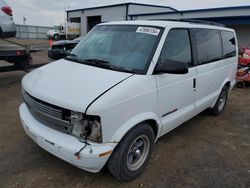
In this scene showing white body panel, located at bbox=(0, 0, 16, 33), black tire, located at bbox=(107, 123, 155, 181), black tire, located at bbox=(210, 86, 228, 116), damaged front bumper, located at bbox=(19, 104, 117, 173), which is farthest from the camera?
white body panel, located at bbox=(0, 0, 16, 33)

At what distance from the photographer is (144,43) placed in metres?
2.98

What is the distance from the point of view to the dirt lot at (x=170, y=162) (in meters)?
2.82

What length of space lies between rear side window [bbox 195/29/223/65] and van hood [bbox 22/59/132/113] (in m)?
1.78

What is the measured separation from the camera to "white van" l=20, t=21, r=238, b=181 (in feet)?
7.50

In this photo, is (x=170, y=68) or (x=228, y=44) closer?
(x=170, y=68)

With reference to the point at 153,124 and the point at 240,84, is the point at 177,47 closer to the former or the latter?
the point at 153,124

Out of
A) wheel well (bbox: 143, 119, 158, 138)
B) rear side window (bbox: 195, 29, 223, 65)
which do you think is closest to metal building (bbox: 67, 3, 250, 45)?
rear side window (bbox: 195, 29, 223, 65)

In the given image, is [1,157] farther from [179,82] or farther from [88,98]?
[179,82]

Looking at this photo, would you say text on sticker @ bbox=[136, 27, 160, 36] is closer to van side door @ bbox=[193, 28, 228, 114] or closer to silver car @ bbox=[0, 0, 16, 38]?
van side door @ bbox=[193, 28, 228, 114]

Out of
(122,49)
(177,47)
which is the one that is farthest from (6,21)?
(177,47)

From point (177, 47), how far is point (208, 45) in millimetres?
1109

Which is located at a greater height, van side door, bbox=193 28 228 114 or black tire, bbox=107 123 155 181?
van side door, bbox=193 28 228 114

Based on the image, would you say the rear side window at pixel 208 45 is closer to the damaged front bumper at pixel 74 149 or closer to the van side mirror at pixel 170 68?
the van side mirror at pixel 170 68

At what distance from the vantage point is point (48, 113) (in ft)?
8.21
